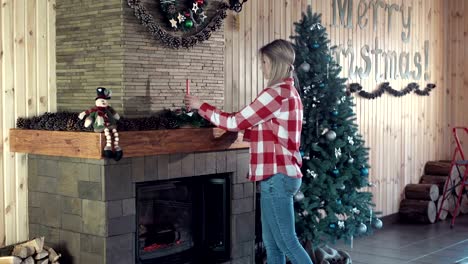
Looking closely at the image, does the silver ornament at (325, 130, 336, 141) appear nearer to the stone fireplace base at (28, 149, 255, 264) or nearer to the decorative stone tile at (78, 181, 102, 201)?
the stone fireplace base at (28, 149, 255, 264)

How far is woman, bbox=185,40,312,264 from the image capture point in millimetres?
3758

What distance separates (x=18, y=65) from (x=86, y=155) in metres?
0.79

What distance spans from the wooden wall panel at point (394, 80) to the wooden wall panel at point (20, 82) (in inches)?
58.9

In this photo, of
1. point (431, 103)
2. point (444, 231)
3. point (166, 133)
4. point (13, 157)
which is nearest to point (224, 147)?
point (166, 133)

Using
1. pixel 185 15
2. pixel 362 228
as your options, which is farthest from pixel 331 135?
pixel 185 15

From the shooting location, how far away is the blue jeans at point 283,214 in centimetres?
374

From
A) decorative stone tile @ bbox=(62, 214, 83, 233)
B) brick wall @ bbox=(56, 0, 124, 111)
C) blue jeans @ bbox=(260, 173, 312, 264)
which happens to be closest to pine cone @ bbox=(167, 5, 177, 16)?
brick wall @ bbox=(56, 0, 124, 111)

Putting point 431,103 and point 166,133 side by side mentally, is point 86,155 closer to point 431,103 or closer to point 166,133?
→ point 166,133

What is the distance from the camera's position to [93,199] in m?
3.76

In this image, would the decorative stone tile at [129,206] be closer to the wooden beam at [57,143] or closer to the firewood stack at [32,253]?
the wooden beam at [57,143]

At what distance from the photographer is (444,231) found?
22.7ft

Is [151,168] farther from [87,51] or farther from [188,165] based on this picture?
[87,51]

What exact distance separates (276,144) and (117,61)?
105cm

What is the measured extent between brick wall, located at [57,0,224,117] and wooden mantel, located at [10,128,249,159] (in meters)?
0.20
